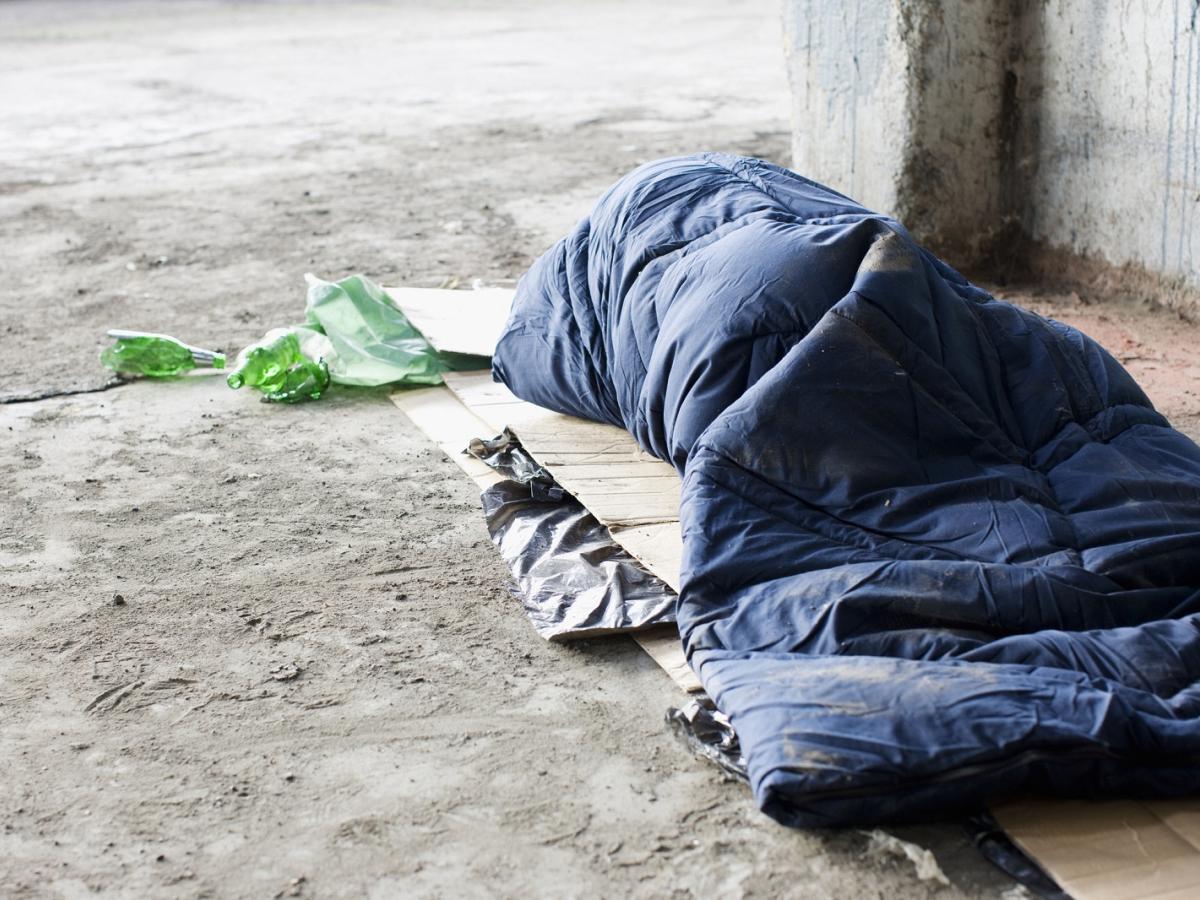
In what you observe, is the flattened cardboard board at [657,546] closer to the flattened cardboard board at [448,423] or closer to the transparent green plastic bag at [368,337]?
the flattened cardboard board at [448,423]

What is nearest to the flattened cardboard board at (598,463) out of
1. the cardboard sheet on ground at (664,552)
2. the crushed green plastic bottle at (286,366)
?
the cardboard sheet on ground at (664,552)

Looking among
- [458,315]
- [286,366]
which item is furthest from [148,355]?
[458,315]

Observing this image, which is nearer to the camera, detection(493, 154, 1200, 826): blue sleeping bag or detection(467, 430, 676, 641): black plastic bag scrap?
detection(493, 154, 1200, 826): blue sleeping bag

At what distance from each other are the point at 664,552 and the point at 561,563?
24 cm

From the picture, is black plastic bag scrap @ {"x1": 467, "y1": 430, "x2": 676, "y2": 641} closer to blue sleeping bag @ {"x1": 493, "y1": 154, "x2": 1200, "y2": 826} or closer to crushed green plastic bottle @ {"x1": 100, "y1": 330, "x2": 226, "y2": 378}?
blue sleeping bag @ {"x1": 493, "y1": 154, "x2": 1200, "y2": 826}

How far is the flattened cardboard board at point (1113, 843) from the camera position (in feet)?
6.16

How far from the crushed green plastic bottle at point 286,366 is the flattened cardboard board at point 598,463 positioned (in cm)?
57

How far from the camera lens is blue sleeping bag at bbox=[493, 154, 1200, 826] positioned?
6.59 feet

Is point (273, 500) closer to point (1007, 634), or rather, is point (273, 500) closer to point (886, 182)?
point (1007, 634)

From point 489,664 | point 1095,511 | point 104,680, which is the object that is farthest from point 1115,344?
point 104,680

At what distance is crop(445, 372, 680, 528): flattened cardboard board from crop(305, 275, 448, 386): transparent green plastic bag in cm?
40

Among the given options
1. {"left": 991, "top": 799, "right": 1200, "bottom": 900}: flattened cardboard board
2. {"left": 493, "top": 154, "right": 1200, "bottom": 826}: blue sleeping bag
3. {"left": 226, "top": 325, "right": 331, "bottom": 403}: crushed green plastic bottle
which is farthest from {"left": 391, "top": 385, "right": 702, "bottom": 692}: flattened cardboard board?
{"left": 991, "top": 799, "right": 1200, "bottom": 900}: flattened cardboard board

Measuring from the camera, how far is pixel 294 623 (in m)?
2.78

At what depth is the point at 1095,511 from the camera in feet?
8.04
